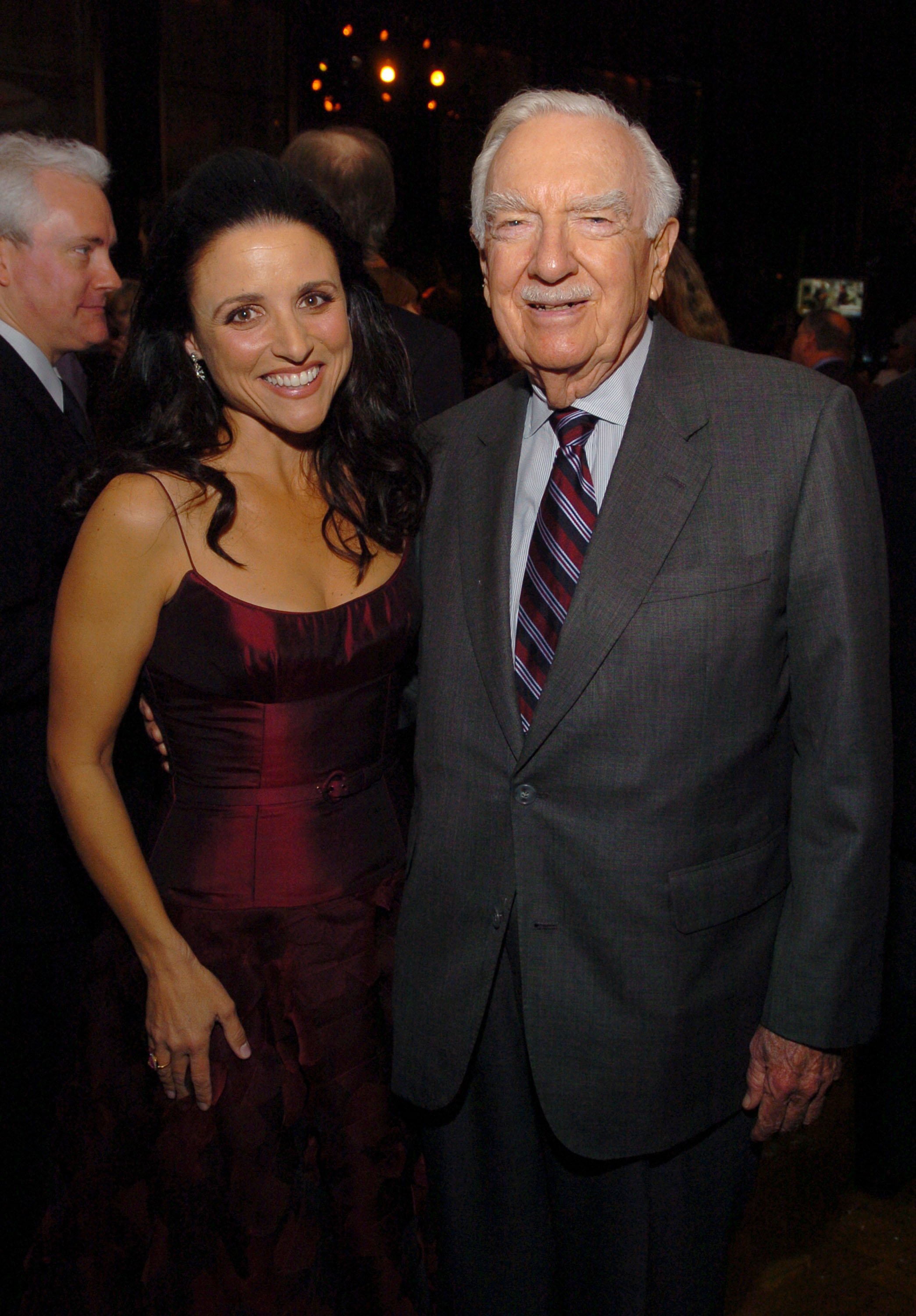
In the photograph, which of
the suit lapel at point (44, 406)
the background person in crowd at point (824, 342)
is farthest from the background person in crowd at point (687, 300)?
the background person in crowd at point (824, 342)

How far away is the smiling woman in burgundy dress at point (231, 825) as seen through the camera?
63.1 inches

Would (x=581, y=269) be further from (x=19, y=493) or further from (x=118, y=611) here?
(x=19, y=493)

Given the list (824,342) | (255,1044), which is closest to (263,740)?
(255,1044)

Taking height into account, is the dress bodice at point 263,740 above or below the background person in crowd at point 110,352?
below

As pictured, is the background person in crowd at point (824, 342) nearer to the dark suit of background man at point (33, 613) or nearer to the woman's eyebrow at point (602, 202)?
the dark suit of background man at point (33, 613)

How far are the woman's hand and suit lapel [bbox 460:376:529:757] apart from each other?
577 mm

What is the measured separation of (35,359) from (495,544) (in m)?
1.38

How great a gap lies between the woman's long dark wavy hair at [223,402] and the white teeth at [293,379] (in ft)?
0.49

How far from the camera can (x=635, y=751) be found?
1413mm

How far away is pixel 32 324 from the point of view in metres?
2.46

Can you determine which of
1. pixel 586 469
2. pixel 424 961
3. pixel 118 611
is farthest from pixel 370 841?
pixel 586 469

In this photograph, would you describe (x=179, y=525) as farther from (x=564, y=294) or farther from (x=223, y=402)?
(x=564, y=294)

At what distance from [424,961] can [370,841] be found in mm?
234

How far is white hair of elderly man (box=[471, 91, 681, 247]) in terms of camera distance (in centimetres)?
149
